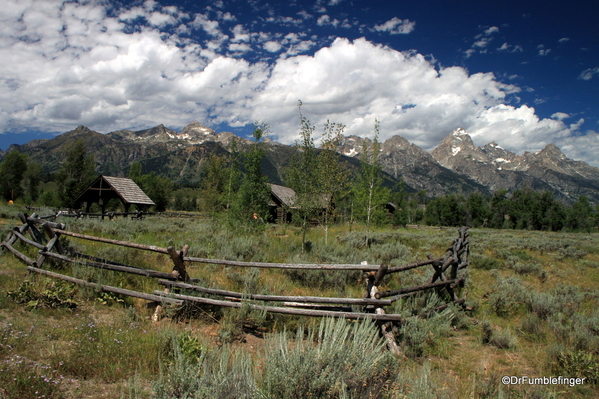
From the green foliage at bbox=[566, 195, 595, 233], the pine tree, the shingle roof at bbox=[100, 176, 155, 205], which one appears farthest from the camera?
the green foliage at bbox=[566, 195, 595, 233]

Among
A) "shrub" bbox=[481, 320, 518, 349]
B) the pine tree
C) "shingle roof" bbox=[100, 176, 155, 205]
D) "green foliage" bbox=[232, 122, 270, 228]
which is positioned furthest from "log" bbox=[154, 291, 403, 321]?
the pine tree

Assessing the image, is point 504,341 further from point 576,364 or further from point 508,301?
point 508,301

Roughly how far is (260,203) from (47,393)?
12.5m

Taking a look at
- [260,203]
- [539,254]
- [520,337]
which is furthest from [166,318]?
[539,254]

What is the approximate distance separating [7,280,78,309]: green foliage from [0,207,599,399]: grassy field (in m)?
0.02

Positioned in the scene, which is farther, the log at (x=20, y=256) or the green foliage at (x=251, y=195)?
the green foliage at (x=251, y=195)

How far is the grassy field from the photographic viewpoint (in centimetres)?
266

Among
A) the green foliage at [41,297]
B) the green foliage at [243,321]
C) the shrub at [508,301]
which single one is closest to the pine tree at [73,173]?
the green foliage at [41,297]

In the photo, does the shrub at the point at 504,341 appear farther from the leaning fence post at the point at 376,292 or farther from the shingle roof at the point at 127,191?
the shingle roof at the point at 127,191

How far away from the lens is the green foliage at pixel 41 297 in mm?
5195

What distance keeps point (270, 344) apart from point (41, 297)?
4793 mm

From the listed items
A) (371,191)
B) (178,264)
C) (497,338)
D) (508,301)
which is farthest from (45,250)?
(371,191)

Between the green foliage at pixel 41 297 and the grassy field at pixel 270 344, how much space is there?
23 millimetres

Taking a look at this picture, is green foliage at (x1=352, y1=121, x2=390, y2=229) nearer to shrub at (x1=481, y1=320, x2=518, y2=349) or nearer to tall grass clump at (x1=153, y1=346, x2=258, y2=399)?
shrub at (x1=481, y1=320, x2=518, y2=349)
